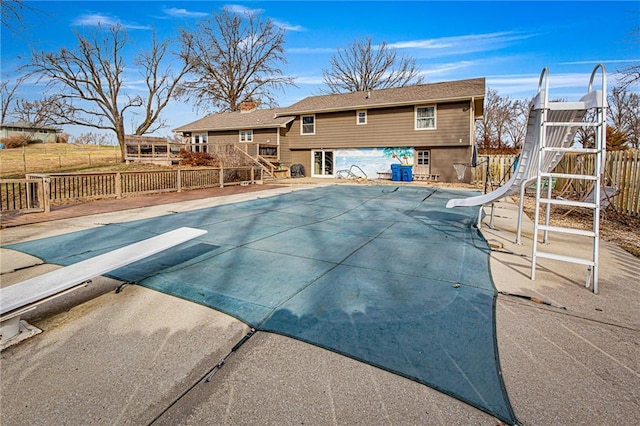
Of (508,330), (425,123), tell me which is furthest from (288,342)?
(425,123)

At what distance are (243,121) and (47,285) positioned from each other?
77.4 feet

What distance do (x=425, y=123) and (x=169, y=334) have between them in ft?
59.0

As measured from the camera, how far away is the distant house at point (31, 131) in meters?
37.7

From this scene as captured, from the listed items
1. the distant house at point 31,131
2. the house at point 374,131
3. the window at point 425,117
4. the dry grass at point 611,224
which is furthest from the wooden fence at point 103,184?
the distant house at point 31,131

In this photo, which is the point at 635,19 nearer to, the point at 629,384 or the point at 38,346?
the point at 629,384

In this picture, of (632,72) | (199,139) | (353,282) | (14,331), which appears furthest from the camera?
(199,139)

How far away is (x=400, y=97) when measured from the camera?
18672mm

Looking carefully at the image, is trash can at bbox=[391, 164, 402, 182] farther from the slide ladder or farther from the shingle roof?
the slide ladder

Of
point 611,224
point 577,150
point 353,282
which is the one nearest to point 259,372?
point 353,282

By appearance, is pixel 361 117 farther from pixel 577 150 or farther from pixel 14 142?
pixel 14 142

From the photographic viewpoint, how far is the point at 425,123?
59.3ft

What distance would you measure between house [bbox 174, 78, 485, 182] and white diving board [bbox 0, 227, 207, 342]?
50.7ft

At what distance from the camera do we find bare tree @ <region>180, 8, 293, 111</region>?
3347 centimetres

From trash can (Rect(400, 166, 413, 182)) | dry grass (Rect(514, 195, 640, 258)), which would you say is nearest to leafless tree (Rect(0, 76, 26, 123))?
trash can (Rect(400, 166, 413, 182))
